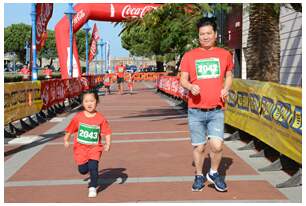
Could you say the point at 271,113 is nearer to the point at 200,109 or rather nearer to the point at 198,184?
the point at 200,109

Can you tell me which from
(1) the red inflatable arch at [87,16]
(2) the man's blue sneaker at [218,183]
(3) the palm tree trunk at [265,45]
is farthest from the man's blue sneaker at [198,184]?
(1) the red inflatable arch at [87,16]

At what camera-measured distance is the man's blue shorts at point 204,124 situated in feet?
20.0

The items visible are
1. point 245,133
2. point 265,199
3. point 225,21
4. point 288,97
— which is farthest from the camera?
point 225,21

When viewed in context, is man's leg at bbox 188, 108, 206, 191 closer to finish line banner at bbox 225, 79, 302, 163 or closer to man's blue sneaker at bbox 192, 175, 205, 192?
man's blue sneaker at bbox 192, 175, 205, 192

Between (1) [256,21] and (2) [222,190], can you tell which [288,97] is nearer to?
(2) [222,190]

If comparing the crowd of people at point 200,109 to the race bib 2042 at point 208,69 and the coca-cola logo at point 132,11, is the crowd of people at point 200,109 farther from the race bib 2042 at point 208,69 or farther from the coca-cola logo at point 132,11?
Answer: the coca-cola logo at point 132,11

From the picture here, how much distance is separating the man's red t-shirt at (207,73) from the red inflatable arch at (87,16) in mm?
17946

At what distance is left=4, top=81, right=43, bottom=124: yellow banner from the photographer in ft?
38.5

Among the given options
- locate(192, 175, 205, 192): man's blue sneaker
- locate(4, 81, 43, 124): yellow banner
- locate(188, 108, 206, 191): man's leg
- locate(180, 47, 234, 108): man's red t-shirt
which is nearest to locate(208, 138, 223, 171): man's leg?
locate(188, 108, 206, 191): man's leg

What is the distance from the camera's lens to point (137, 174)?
7203 millimetres

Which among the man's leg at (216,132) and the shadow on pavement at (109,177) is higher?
the man's leg at (216,132)

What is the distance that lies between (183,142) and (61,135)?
308 cm

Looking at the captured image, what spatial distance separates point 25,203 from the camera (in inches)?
225

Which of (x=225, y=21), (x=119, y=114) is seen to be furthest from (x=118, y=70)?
(x=119, y=114)
